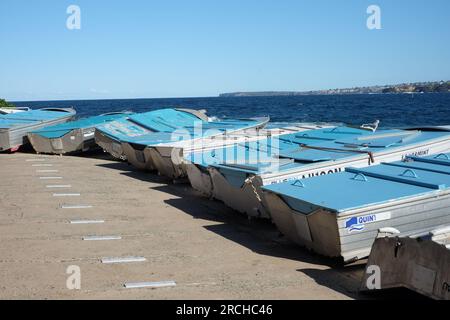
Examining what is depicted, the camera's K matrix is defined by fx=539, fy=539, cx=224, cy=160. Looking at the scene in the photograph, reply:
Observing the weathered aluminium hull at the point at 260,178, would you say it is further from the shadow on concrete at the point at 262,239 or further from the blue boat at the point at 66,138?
the blue boat at the point at 66,138

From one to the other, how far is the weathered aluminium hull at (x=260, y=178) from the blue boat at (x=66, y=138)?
10.4 meters

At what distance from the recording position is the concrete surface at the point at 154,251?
7012 mm

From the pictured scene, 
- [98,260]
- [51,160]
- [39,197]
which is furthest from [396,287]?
[51,160]

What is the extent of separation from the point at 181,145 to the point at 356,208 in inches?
311

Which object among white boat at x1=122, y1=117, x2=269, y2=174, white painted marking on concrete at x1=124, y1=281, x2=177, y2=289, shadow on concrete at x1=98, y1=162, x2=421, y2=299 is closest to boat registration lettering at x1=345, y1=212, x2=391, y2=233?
shadow on concrete at x1=98, y1=162, x2=421, y2=299

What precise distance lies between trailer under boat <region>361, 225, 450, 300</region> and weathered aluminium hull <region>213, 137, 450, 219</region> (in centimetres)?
275

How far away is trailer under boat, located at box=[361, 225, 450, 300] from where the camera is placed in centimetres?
581

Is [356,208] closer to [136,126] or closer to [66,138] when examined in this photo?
[136,126]

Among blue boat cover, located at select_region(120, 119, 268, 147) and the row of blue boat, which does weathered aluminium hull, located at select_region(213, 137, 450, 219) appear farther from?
blue boat cover, located at select_region(120, 119, 268, 147)

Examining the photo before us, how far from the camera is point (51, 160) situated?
65.1ft

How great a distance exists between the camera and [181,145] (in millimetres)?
14711

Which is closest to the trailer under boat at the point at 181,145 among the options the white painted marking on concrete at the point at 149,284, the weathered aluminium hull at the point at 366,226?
the weathered aluminium hull at the point at 366,226
